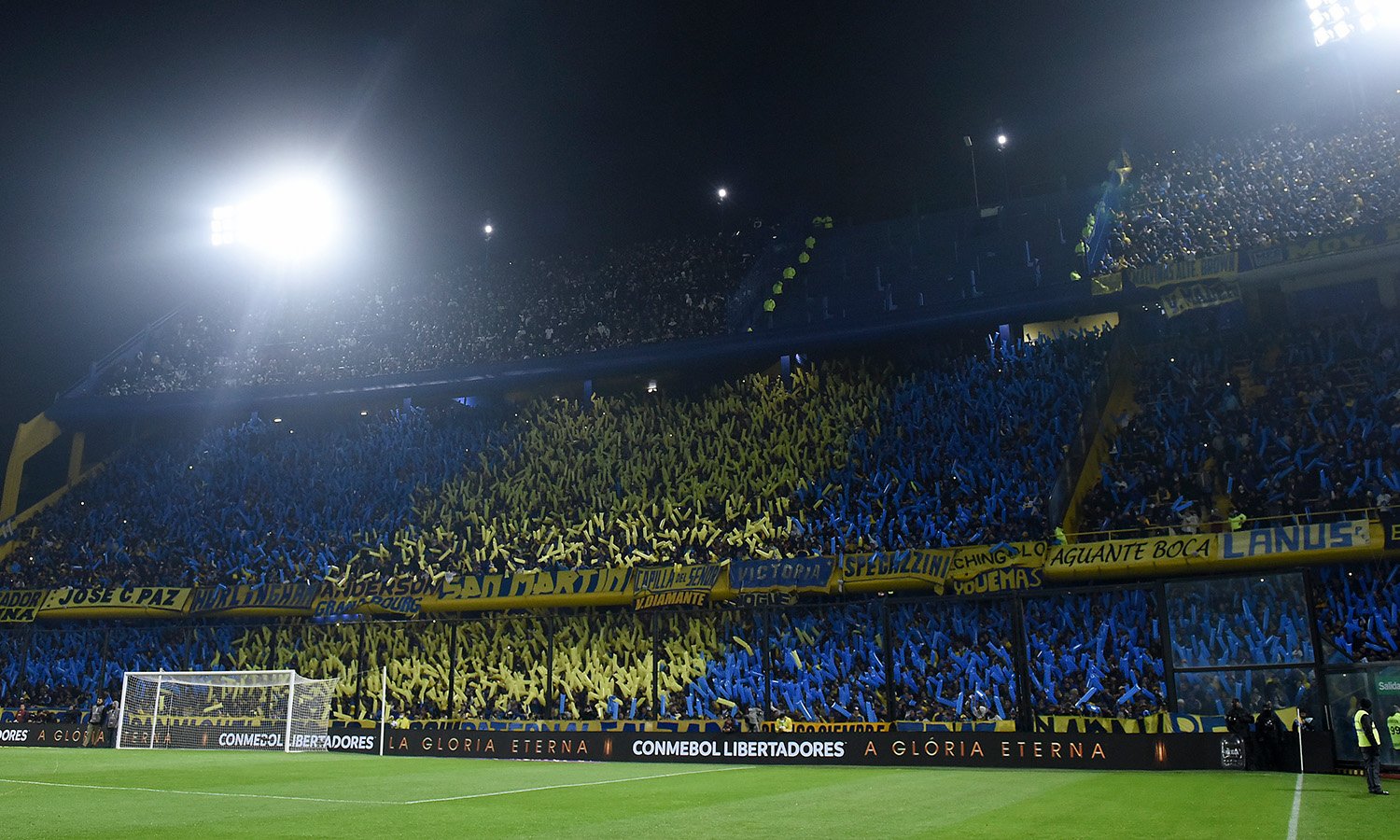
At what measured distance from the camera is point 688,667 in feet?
85.6

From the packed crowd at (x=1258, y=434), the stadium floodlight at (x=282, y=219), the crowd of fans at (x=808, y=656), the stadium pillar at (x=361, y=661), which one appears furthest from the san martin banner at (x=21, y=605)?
the packed crowd at (x=1258, y=434)

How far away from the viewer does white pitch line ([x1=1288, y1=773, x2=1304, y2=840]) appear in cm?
939

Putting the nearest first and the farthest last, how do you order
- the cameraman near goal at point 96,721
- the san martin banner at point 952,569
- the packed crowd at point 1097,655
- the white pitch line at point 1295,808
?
the white pitch line at point 1295,808, the packed crowd at point 1097,655, the san martin banner at point 952,569, the cameraman near goal at point 96,721

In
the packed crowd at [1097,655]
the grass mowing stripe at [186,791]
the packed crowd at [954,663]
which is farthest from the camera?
the packed crowd at [954,663]

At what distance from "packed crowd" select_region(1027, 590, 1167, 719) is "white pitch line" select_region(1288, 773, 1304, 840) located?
4.68 m

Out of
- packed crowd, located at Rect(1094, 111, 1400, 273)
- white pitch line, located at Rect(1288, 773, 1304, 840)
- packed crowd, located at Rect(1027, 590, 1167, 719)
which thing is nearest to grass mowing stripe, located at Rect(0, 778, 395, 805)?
white pitch line, located at Rect(1288, 773, 1304, 840)

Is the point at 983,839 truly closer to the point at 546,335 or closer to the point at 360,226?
the point at 546,335

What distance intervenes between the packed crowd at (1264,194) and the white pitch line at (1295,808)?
18.7 metres

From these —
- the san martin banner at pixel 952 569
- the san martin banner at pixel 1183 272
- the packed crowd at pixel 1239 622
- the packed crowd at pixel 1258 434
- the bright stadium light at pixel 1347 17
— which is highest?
the bright stadium light at pixel 1347 17

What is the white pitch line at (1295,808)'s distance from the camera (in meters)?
9.39

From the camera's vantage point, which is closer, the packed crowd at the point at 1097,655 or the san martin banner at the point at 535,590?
the packed crowd at the point at 1097,655

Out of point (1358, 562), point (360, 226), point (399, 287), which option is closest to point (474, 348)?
point (399, 287)

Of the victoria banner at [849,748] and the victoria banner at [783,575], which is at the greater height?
the victoria banner at [783,575]

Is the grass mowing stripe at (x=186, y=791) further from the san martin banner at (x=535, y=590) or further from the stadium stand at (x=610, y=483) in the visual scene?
the stadium stand at (x=610, y=483)
